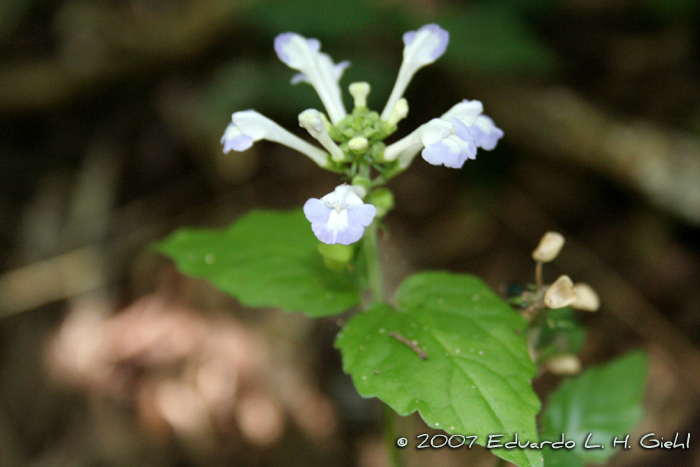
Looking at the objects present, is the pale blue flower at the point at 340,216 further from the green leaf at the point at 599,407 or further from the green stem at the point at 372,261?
the green leaf at the point at 599,407

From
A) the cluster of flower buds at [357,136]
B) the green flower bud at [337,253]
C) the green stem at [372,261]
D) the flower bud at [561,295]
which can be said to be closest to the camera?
the cluster of flower buds at [357,136]

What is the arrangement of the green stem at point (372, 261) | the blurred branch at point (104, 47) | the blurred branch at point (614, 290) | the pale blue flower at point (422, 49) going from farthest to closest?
the blurred branch at point (104, 47)
the blurred branch at point (614, 290)
the pale blue flower at point (422, 49)
the green stem at point (372, 261)

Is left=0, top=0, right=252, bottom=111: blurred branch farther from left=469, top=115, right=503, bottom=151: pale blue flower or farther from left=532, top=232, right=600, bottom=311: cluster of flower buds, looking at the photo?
left=532, top=232, right=600, bottom=311: cluster of flower buds

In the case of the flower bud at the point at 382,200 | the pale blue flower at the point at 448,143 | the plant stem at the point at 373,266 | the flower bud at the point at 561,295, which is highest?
the pale blue flower at the point at 448,143

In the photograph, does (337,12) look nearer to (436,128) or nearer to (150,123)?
(150,123)

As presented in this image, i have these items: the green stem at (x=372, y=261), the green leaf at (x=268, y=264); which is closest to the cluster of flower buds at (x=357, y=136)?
the green stem at (x=372, y=261)

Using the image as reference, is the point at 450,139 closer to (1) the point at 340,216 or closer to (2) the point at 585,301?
(1) the point at 340,216

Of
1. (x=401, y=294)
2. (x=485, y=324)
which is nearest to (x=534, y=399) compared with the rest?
(x=485, y=324)

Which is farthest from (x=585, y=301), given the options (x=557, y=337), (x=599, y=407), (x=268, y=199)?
(x=268, y=199)
